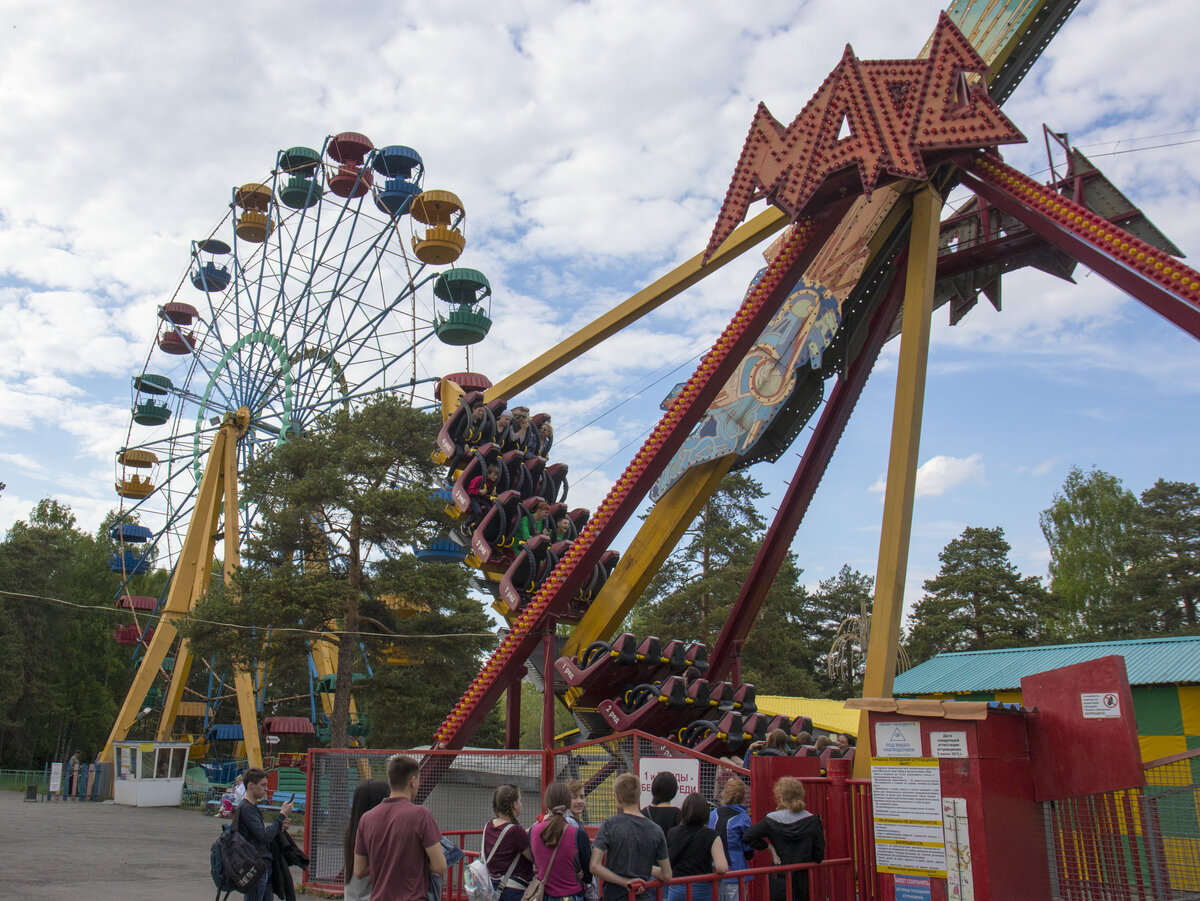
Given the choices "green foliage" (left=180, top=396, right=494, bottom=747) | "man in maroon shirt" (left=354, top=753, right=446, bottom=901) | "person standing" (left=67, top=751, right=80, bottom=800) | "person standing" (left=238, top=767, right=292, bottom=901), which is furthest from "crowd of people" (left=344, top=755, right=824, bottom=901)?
"person standing" (left=67, top=751, right=80, bottom=800)

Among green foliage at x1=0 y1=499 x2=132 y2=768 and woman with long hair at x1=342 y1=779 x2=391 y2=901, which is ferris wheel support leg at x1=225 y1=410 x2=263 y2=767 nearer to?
green foliage at x1=0 y1=499 x2=132 y2=768

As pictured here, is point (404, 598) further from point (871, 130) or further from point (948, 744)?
point (948, 744)

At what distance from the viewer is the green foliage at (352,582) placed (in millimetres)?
23094

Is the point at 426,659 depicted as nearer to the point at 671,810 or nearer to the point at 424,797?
the point at 424,797

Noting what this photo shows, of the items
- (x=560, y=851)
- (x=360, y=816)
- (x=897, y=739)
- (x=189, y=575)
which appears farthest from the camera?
(x=189, y=575)

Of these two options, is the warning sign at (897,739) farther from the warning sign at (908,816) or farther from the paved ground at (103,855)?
the paved ground at (103,855)

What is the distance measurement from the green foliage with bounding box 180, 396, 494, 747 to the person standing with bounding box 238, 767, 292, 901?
52.9 ft

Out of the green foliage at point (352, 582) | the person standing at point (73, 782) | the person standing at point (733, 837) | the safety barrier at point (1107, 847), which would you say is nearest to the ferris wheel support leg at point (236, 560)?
the green foliage at point (352, 582)

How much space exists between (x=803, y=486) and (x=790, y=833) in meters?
10.7

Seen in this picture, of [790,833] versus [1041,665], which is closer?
[790,833]

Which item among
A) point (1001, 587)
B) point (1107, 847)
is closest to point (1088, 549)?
point (1001, 587)

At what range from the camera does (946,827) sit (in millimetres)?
5848

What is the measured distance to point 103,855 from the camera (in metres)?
13.5

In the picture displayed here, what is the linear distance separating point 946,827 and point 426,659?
61.9 ft
